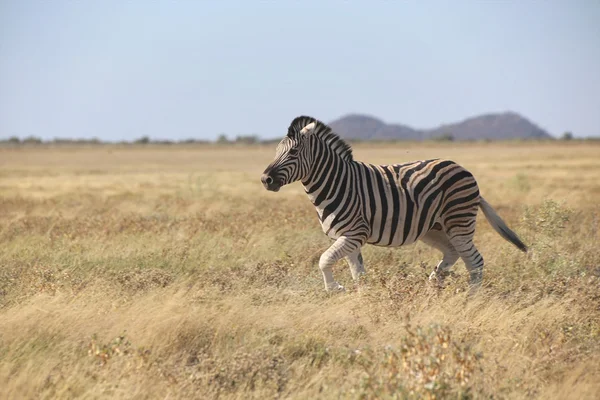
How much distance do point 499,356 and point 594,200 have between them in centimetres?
1597

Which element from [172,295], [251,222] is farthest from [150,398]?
[251,222]

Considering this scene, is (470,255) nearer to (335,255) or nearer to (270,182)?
(335,255)

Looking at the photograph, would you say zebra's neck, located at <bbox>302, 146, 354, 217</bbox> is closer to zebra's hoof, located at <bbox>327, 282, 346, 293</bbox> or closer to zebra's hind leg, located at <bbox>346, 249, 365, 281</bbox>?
zebra's hind leg, located at <bbox>346, 249, 365, 281</bbox>

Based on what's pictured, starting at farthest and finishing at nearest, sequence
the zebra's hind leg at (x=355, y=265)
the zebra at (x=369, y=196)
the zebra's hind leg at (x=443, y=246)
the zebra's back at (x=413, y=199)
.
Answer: the zebra's hind leg at (x=443, y=246)
the zebra's back at (x=413, y=199)
the zebra's hind leg at (x=355, y=265)
the zebra at (x=369, y=196)

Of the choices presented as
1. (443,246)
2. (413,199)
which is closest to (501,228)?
(443,246)

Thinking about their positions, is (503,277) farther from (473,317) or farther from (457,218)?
(473,317)

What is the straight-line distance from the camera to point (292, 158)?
29.2 ft

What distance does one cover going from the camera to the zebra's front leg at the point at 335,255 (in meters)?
8.57

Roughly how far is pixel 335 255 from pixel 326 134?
1.73m

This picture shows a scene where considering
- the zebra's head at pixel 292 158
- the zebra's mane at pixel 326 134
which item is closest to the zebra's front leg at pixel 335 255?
the zebra's head at pixel 292 158

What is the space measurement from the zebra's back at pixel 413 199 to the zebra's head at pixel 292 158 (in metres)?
0.83

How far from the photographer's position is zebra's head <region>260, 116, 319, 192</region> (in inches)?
343

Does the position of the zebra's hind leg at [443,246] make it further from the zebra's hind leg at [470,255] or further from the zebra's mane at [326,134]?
the zebra's mane at [326,134]

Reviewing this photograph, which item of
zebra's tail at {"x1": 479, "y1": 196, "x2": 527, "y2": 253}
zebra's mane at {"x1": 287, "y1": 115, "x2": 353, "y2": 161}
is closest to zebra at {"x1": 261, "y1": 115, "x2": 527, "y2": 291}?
Answer: zebra's mane at {"x1": 287, "y1": 115, "x2": 353, "y2": 161}
